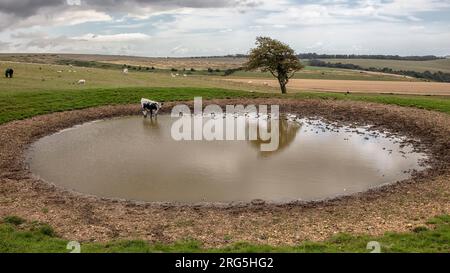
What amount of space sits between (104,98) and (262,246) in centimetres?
2840

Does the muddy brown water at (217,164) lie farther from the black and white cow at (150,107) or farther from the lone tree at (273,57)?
the lone tree at (273,57)

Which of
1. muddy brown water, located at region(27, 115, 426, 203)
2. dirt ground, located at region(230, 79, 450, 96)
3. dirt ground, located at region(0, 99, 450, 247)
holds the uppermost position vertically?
dirt ground, located at region(230, 79, 450, 96)

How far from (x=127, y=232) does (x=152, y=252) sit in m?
2.01

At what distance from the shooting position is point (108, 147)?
961 inches

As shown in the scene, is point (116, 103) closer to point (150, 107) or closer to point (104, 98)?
point (104, 98)

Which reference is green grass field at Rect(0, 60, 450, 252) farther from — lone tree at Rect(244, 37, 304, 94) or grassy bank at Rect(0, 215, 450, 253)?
lone tree at Rect(244, 37, 304, 94)

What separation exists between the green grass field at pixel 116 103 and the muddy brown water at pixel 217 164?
14.6 feet

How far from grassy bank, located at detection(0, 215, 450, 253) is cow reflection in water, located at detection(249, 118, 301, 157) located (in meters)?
11.2

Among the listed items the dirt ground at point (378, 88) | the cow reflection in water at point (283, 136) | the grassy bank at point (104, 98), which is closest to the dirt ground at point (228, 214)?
the cow reflection in water at point (283, 136)

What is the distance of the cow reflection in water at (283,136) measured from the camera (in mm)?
23984

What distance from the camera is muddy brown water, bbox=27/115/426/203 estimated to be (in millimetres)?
17359

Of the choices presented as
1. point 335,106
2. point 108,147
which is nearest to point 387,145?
point 335,106

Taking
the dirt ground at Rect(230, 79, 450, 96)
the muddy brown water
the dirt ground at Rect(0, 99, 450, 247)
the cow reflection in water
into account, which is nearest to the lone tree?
the cow reflection in water

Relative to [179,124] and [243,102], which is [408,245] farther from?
[243,102]
